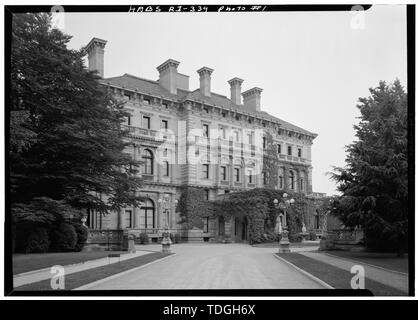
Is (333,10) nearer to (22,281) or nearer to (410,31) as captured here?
(410,31)

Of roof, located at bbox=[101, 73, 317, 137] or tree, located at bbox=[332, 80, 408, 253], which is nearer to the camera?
tree, located at bbox=[332, 80, 408, 253]

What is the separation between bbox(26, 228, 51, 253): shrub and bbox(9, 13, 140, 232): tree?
424 millimetres

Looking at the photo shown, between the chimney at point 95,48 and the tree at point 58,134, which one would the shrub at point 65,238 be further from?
the chimney at point 95,48

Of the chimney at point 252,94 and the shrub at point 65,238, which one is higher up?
the chimney at point 252,94

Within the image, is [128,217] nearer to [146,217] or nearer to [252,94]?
[146,217]

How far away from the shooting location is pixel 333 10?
19.9 ft

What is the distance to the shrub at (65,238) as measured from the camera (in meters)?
12.5

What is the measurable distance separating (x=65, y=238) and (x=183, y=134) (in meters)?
5.70

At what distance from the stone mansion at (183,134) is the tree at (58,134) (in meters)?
0.69

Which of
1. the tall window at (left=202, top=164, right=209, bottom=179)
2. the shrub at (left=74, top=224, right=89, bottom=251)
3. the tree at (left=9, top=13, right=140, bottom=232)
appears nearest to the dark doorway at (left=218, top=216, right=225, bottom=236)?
the tall window at (left=202, top=164, right=209, bottom=179)

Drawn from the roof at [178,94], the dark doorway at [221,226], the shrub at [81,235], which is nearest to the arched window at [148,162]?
the roof at [178,94]

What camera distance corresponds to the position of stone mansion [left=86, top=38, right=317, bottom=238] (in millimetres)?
9438

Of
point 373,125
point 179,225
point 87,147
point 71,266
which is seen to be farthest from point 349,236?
point 71,266

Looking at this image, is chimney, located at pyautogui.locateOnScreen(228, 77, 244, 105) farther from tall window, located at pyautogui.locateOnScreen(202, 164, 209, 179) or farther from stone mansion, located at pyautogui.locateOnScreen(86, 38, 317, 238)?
tall window, located at pyautogui.locateOnScreen(202, 164, 209, 179)
